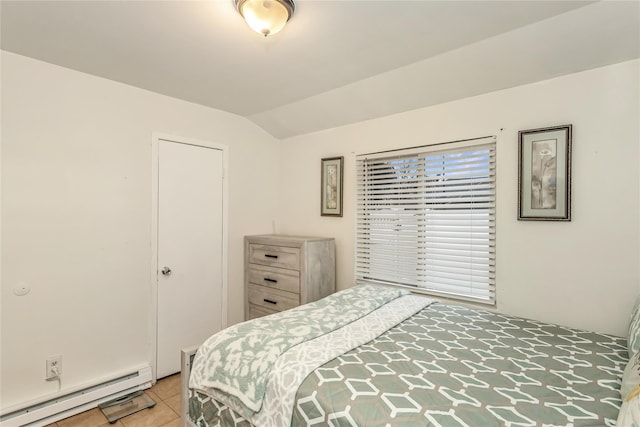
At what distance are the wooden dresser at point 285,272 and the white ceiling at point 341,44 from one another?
1383 millimetres

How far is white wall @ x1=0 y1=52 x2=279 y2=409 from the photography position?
2027mm

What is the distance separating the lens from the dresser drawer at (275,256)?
9.47ft

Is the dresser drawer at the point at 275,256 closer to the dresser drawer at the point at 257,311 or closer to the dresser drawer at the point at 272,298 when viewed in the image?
the dresser drawer at the point at 272,298

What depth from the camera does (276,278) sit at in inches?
119

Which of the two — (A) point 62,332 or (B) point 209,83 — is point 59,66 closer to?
(B) point 209,83

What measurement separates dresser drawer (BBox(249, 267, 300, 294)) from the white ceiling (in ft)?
5.36

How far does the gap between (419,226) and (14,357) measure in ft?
9.78

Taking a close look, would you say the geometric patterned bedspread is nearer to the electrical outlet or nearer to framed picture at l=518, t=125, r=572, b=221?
framed picture at l=518, t=125, r=572, b=221

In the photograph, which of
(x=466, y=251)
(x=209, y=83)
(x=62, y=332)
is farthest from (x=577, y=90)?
(x=62, y=332)

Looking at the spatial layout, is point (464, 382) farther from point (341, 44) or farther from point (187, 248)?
point (187, 248)

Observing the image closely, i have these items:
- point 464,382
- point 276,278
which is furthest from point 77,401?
point 464,382

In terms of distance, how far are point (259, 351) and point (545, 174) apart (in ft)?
6.73

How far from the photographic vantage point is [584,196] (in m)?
1.94

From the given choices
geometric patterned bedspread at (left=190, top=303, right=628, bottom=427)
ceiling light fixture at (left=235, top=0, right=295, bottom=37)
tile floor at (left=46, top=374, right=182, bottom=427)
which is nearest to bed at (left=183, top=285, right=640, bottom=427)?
geometric patterned bedspread at (left=190, top=303, right=628, bottom=427)
